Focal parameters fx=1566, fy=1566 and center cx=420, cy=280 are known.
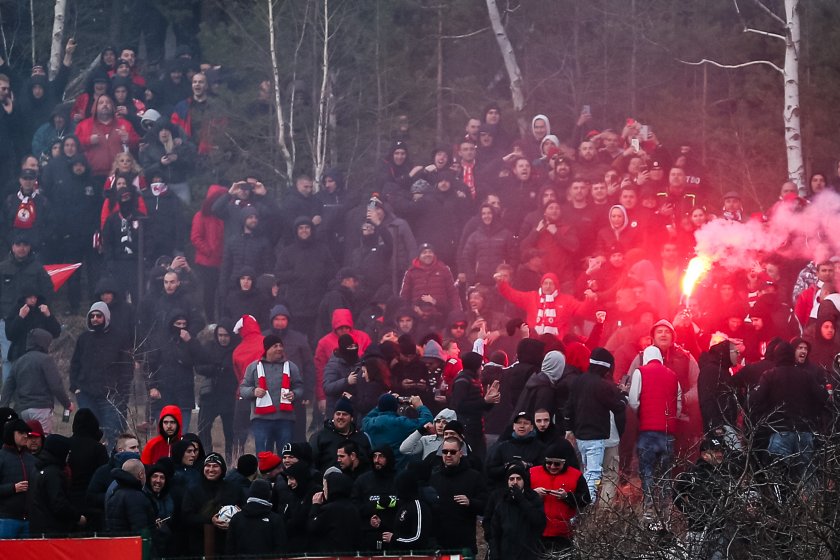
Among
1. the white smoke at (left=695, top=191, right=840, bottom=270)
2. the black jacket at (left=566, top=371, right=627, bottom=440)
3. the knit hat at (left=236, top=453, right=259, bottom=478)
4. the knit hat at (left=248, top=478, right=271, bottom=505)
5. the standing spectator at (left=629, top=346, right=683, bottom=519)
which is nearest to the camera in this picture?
the knit hat at (left=248, top=478, right=271, bottom=505)

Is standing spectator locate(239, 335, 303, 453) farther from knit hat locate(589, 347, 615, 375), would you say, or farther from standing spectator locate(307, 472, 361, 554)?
standing spectator locate(307, 472, 361, 554)

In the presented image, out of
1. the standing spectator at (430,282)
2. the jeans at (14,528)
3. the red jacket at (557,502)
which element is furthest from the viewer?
the standing spectator at (430,282)

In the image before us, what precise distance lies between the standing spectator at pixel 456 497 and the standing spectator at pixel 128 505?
232 centimetres

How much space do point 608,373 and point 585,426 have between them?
0.72 m

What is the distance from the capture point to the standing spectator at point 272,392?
17.2 metres

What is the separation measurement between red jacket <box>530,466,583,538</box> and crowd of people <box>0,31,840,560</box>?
2 cm

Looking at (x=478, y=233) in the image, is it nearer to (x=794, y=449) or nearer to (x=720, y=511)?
(x=794, y=449)

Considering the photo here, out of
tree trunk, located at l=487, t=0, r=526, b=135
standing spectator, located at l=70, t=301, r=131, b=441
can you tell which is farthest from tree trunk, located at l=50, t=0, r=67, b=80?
standing spectator, located at l=70, t=301, r=131, b=441

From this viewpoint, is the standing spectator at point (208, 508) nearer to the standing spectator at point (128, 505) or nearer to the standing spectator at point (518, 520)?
the standing spectator at point (128, 505)

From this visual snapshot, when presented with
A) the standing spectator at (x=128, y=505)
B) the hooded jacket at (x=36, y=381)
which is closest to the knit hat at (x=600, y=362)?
the standing spectator at (x=128, y=505)

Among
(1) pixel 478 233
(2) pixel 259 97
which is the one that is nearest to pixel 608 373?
(1) pixel 478 233

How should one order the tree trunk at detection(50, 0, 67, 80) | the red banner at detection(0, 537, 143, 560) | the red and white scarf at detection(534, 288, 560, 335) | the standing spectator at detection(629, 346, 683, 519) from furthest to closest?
the tree trunk at detection(50, 0, 67, 80) → the red and white scarf at detection(534, 288, 560, 335) → the standing spectator at detection(629, 346, 683, 519) → the red banner at detection(0, 537, 143, 560)

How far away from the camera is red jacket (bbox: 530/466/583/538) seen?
1227 centimetres

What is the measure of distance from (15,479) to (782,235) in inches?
433
